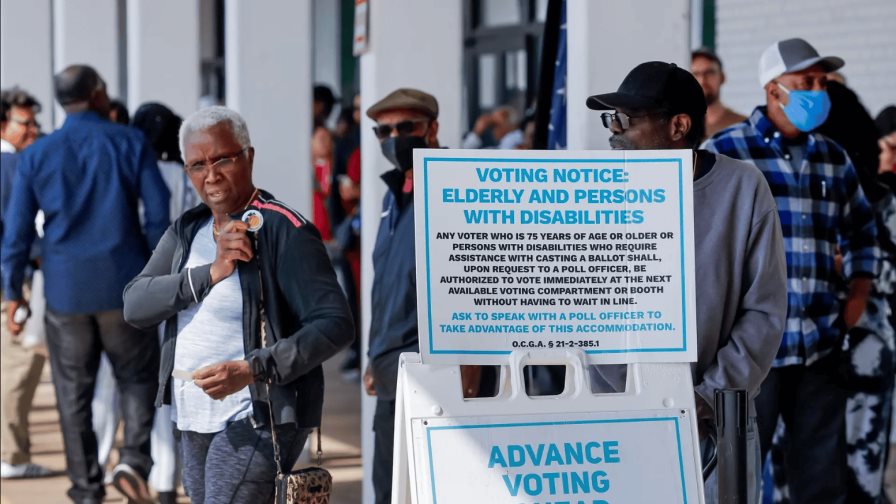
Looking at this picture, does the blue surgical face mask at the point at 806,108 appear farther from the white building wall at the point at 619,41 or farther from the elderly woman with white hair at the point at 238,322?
the elderly woman with white hair at the point at 238,322

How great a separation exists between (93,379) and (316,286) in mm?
2968

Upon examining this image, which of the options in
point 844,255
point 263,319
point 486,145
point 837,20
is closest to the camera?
point 263,319

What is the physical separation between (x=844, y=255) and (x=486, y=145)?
1121cm

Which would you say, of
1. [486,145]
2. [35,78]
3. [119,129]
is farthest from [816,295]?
[486,145]

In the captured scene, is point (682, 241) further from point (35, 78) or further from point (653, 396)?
point (35, 78)

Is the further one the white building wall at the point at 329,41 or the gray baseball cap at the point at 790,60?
the white building wall at the point at 329,41

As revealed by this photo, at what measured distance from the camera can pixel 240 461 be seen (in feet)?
14.8

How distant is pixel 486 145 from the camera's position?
17.1m

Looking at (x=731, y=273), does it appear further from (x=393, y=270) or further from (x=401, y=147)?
(x=401, y=147)

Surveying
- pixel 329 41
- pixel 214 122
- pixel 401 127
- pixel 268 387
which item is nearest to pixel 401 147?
pixel 401 127

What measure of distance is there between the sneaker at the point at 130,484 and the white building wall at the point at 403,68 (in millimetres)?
999

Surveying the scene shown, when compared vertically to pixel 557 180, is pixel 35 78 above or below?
above

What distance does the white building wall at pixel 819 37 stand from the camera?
11.3 meters

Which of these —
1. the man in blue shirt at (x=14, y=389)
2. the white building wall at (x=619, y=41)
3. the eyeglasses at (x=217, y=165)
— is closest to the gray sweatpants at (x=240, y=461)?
the eyeglasses at (x=217, y=165)
